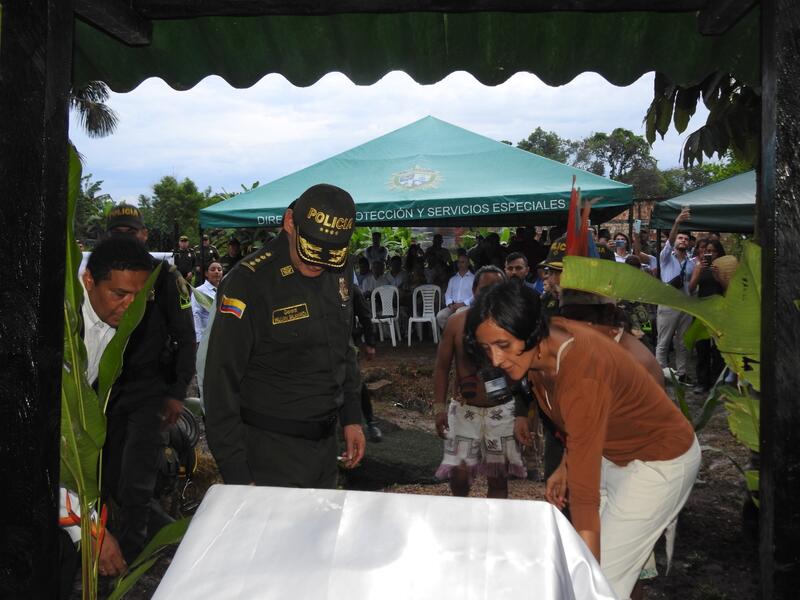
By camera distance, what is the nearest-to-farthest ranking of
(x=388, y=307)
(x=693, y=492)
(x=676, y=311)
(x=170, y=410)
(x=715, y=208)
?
(x=170, y=410) → (x=693, y=492) → (x=676, y=311) → (x=715, y=208) → (x=388, y=307)

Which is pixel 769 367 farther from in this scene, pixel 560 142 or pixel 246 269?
pixel 560 142

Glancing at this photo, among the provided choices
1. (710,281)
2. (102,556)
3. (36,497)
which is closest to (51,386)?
(36,497)

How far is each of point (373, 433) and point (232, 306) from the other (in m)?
5.04

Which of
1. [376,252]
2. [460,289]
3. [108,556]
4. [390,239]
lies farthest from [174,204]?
[108,556]

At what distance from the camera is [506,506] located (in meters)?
1.27

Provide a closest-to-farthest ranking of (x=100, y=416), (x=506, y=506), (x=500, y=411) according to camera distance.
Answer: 1. (x=506, y=506)
2. (x=100, y=416)
3. (x=500, y=411)

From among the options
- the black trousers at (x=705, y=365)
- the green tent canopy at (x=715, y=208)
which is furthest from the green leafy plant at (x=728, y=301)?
the green tent canopy at (x=715, y=208)

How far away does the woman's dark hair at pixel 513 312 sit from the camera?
8.39 feet

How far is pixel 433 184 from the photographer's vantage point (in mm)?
12172

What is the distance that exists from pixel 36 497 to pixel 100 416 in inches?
15.2

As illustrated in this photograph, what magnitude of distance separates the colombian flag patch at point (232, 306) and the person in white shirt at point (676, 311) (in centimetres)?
758

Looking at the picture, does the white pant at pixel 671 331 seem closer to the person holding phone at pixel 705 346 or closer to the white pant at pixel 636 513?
the person holding phone at pixel 705 346

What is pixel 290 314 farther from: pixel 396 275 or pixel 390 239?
pixel 390 239

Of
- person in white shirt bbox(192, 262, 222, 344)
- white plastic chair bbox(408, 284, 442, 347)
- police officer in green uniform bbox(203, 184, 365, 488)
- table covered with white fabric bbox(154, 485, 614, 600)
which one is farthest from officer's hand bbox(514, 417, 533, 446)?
white plastic chair bbox(408, 284, 442, 347)
